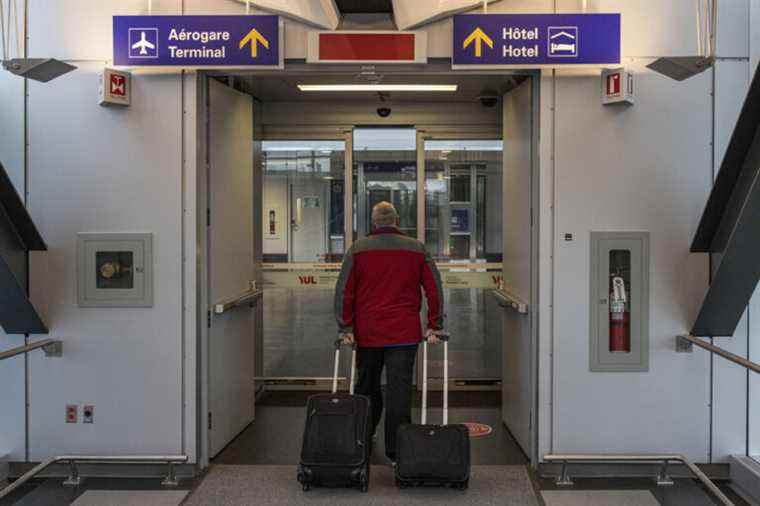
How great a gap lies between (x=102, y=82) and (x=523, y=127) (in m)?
2.76

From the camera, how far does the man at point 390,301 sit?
4574mm

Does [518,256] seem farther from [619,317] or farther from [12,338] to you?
[12,338]

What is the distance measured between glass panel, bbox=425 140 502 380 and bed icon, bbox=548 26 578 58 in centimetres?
252

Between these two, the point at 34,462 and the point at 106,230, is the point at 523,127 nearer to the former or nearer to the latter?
the point at 106,230

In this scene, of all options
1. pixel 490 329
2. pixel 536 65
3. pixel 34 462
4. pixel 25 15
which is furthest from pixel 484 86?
Answer: pixel 34 462

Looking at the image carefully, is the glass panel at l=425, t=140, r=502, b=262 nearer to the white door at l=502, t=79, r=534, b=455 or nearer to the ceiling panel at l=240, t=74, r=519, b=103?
the ceiling panel at l=240, t=74, r=519, b=103

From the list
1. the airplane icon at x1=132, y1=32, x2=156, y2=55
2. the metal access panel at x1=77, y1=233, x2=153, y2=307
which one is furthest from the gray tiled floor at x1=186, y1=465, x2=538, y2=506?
the airplane icon at x1=132, y1=32, x2=156, y2=55

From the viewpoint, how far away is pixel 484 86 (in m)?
6.02

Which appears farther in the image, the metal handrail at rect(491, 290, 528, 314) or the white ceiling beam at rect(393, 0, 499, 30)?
the metal handrail at rect(491, 290, 528, 314)

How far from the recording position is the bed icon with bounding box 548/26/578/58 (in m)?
4.21

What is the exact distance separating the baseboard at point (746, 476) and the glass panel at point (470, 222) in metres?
2.58

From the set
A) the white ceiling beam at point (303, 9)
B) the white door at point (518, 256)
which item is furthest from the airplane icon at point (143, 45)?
the white door at point (518, 256)

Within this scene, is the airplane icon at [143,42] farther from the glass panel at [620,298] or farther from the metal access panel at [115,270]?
the glass panel at [620,298]

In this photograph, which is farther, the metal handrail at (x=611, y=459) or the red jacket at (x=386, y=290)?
the red jacket at (x=386, y=290)
